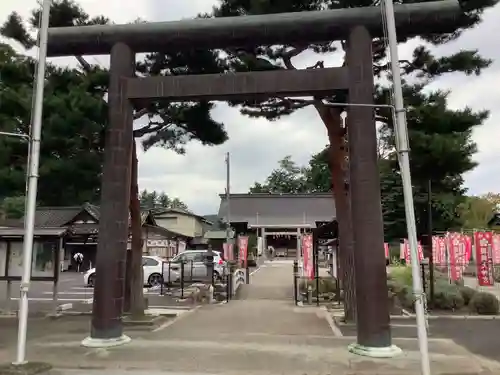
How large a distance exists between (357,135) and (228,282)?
11.3 metres

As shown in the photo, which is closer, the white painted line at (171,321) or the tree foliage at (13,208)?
the white painted line at (171,321)

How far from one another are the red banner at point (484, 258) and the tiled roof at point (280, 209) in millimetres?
22746

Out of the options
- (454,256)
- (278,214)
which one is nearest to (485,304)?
(454,256)

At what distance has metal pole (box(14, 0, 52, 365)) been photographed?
7.12m

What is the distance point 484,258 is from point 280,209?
28702mm

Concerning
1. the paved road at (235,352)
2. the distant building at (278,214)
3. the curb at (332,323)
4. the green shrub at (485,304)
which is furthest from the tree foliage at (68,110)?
the distant building at (278,214)

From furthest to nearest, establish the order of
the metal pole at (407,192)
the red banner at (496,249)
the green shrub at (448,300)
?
the red banner at (496,249) < the green shrub at (448,300) < the metal pole at (407,192)

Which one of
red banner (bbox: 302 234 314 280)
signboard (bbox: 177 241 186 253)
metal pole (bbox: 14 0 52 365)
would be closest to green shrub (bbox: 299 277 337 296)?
red banner (bbox: 302 234 314 280)

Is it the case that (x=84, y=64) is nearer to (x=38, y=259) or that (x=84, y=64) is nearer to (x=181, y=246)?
(x=38, y=259)

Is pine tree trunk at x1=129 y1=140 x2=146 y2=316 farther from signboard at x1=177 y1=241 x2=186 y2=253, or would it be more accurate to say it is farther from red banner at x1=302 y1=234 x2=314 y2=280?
signboard at x1=177 y1=241 x2=186 y2=253

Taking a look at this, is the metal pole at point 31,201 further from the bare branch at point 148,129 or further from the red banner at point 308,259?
the red banner at point 308,259

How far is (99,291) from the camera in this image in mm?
8727

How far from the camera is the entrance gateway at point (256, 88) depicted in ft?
26.9

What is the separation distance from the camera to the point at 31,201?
7.51 m
